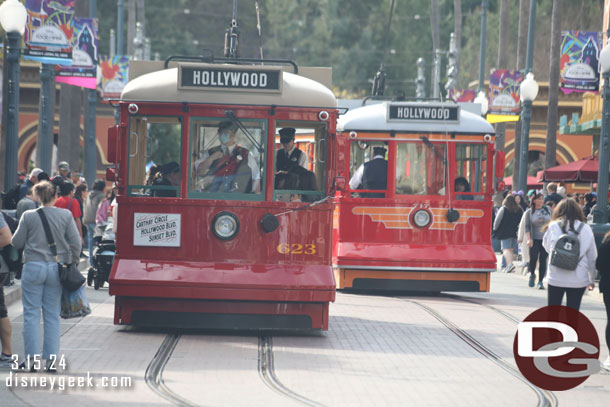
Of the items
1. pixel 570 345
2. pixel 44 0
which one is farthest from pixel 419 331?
pixel 44 0

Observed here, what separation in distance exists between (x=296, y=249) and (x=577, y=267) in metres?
2.96

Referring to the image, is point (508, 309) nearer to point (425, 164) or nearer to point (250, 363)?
point (425, 164)

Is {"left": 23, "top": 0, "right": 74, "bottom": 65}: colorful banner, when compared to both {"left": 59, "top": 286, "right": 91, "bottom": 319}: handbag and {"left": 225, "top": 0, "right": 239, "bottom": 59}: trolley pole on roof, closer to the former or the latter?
{"left": 225, "top": 0, "right": 239, "bottom": 59}: trolley pole on roof

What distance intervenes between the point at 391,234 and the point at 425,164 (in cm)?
121

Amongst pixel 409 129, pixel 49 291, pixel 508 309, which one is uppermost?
pixel 409 129

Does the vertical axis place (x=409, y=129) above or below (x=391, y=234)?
above

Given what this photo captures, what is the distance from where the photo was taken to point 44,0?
21516 millimetres

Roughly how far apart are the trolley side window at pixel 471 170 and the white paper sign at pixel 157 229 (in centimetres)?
685

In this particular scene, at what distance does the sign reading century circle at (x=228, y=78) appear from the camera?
41.2ft

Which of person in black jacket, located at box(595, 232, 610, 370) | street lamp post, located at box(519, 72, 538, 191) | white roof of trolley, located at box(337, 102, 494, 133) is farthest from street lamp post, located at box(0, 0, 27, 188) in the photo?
street lamp post, located at box(519, 72, 538, 191)

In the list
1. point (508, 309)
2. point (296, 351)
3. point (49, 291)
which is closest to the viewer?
point (49, 291)

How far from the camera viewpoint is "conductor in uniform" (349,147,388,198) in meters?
18.2

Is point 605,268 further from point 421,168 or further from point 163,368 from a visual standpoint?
point 421,168

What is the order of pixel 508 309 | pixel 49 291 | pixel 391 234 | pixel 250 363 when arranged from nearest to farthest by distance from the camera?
1. pixel 49 291
2. pixel 250 363
3. pixel 508 309
4. pixel 391 234
